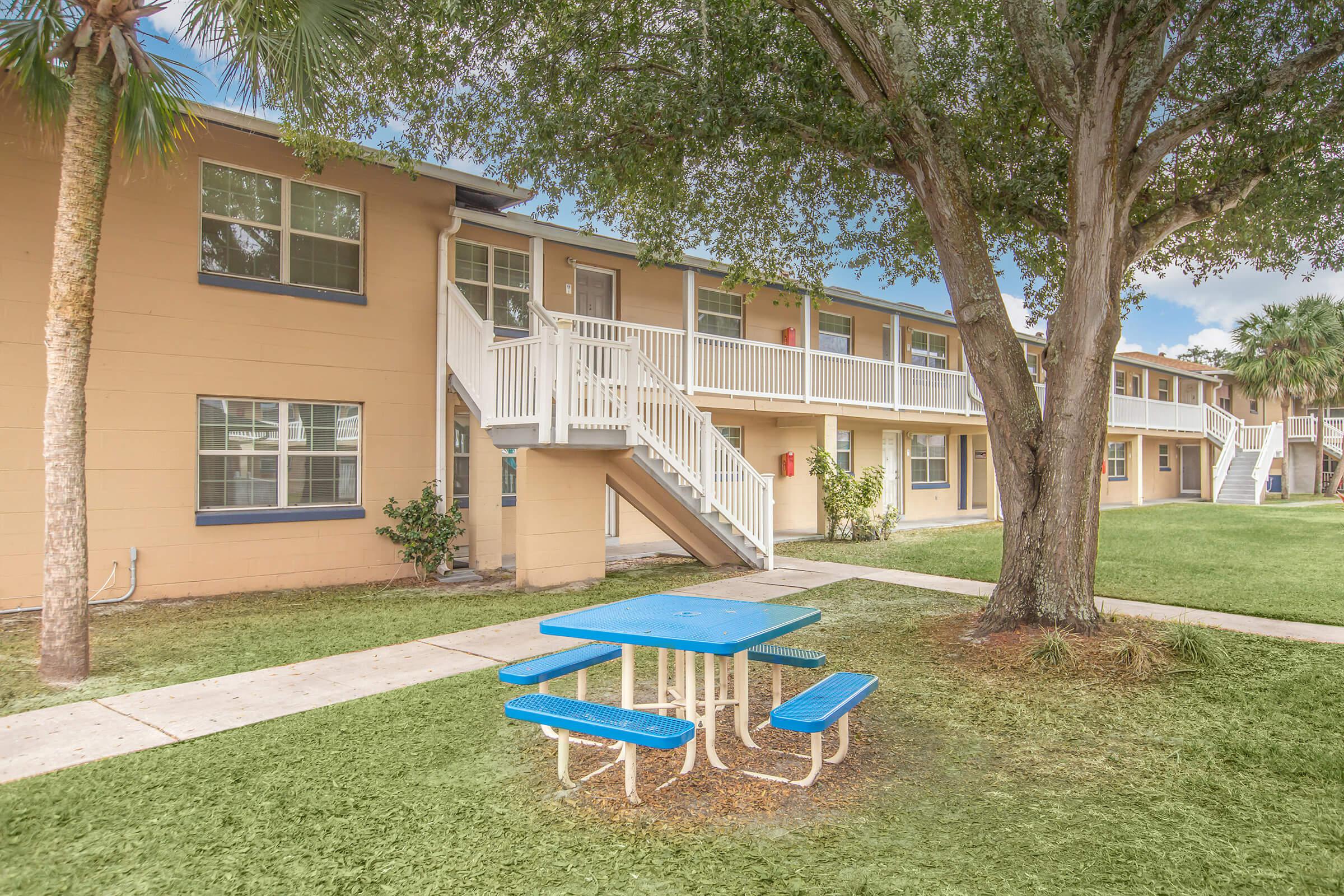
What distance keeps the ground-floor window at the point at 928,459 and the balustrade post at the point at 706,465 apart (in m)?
12.1

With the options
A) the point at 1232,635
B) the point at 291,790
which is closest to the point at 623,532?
the point at 1232,635

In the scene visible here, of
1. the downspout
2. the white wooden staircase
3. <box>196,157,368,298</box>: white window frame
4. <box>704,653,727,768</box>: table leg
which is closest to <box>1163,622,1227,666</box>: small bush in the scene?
<box>704,653,727,768</box>: table leg

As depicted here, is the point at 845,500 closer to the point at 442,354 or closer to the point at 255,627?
the point at 442,354

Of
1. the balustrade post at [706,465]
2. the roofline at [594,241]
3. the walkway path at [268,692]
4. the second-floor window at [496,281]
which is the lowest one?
the walkway path at [268,692]

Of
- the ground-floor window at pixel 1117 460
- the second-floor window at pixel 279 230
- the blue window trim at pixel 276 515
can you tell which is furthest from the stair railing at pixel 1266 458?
the second-floor window at pixel 279 230

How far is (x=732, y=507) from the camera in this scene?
1205cm

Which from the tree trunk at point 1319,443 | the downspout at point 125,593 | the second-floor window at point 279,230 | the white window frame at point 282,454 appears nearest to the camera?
the downspout at point 125,593

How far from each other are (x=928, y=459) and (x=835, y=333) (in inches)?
209

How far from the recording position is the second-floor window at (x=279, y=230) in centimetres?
1036

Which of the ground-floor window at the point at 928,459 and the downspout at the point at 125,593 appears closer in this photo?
the downspout at the point at 125,593

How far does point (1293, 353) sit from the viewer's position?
111 ft

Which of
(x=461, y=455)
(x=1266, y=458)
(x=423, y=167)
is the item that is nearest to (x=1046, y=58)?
(x=423, y=167)

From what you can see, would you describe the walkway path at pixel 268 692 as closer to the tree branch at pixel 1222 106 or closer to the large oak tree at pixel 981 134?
the large oak tree at pixel 981 134

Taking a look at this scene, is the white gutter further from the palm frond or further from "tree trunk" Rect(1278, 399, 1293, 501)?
"tree trunk" Rect(1278, 399, 1293, 501)
